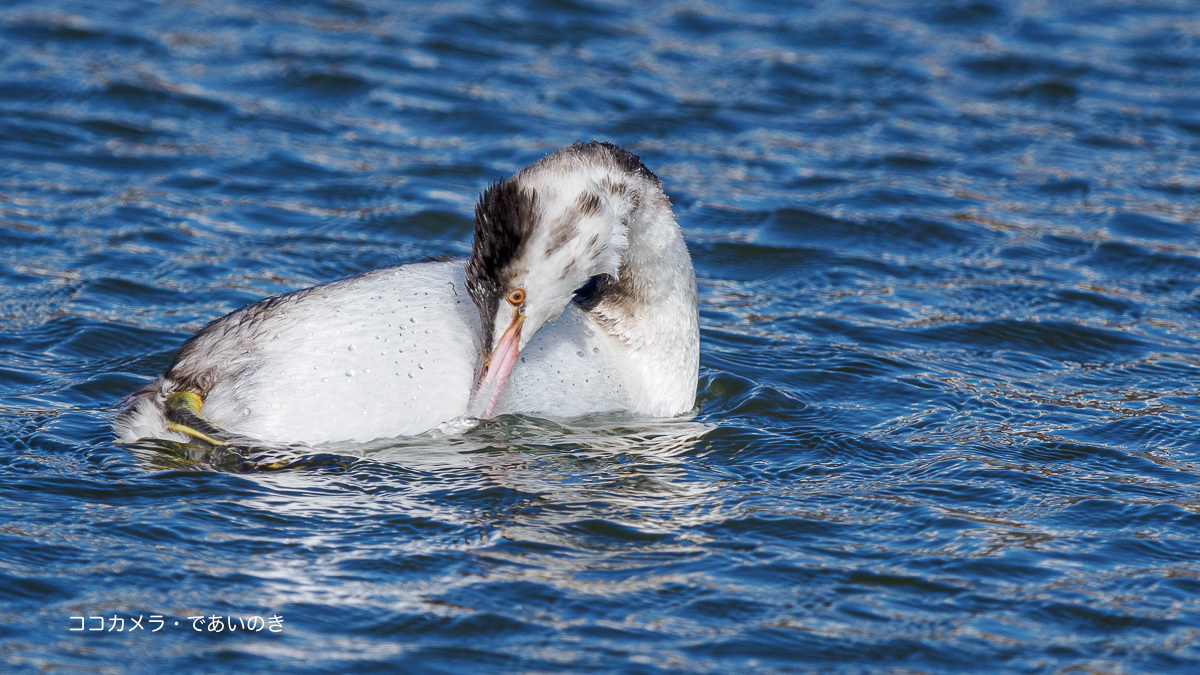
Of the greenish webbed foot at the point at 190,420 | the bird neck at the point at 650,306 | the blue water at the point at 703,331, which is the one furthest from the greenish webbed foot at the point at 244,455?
the bird neck at the point at 650,306

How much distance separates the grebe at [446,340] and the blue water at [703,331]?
0.20 metres

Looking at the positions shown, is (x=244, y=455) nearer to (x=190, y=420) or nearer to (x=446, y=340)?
(x=190, y=420)

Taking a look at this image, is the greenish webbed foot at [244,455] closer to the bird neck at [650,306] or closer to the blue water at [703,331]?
the blue water at [703,331]

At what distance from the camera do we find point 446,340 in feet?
21.4

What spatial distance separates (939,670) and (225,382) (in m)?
3.29

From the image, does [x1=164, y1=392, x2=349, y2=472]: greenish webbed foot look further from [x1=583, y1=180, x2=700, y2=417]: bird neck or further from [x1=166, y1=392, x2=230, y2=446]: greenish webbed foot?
[x1=583, y1=180, x2=700, y2=417]: bird neck

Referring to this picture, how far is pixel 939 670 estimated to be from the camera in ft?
16.8

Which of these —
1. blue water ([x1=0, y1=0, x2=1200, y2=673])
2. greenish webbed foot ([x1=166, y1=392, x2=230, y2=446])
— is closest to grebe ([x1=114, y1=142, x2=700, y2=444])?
greenish webbed foot ([x1=166, y1=392, x2=230, y2=446])

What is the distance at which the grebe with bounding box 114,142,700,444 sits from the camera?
6.34 meters

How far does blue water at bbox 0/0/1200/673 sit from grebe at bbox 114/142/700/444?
20 centimetres

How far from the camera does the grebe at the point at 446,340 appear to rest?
634 cm

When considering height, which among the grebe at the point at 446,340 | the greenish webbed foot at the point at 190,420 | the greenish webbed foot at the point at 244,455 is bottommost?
the greenish webbed foot at the point at 244,455

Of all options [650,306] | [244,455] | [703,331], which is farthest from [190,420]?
[703,331]

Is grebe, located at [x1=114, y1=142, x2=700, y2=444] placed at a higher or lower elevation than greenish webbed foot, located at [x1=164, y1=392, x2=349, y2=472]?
higher
